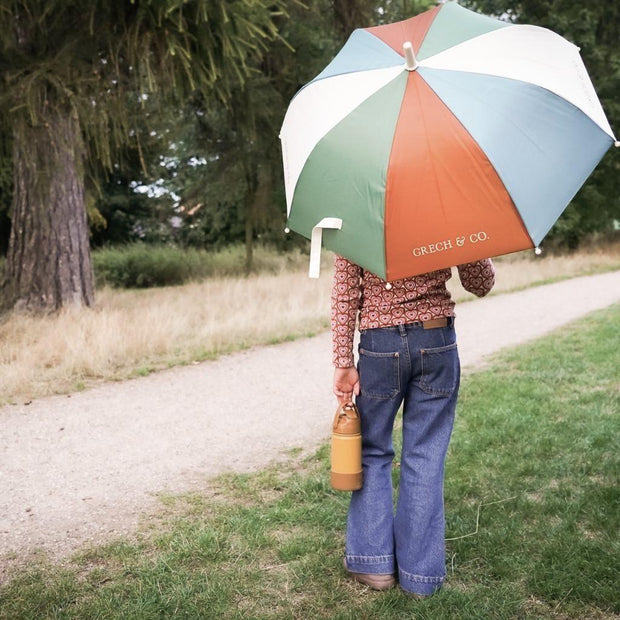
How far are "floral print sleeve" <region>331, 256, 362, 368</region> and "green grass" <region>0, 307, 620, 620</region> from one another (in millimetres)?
993

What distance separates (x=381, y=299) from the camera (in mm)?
2701

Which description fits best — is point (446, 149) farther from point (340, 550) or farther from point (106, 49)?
point (106, 49)

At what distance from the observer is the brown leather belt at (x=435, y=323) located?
267cm

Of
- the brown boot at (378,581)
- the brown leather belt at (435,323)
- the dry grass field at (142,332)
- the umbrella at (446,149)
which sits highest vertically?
the umbrella at (446,149)

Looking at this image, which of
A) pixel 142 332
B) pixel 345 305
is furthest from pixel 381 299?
pixel 142 332

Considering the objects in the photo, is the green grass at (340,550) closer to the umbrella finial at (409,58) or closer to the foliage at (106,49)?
the umbrella finial at (409,58)

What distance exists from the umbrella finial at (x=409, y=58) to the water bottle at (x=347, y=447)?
4.29 feet

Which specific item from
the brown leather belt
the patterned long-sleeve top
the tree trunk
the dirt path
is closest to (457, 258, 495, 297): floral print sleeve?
the patterned long-sleeve top

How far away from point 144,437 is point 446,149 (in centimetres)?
344

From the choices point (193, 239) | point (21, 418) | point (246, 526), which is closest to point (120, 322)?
point (21, 418)

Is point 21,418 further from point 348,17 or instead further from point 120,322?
point 348,17

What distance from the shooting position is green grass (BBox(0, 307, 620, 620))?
272cm

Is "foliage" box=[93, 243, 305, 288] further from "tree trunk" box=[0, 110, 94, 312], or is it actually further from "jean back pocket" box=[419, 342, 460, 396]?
"jean back pocket" box=[419, 342, 460, 396]

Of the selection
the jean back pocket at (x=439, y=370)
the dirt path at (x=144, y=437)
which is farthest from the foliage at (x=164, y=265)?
the jean back pocket at (x=439, y=370)
